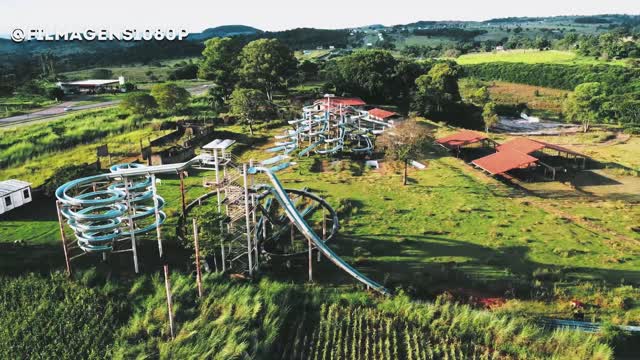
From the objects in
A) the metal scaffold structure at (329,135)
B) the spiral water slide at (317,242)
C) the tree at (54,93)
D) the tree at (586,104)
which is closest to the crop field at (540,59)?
the tree at (586,104)

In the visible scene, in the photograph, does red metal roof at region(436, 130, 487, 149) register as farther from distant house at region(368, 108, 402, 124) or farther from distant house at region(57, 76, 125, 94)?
distant house at region(57, 76, 125, 94)

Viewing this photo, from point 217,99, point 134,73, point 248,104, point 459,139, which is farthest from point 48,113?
point 459,139

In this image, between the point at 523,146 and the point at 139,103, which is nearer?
the point at 523,146

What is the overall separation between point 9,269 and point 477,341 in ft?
70.9

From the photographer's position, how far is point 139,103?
168 feet

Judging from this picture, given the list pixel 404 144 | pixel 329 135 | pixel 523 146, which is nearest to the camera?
pixel 404 144

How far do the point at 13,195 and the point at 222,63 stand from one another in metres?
40.6

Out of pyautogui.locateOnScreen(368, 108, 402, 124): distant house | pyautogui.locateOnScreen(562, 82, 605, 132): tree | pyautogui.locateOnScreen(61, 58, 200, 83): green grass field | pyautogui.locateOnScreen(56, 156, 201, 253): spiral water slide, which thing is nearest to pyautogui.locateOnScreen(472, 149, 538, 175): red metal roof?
pyautogui.locateOnScreen(368, 108, 402, 124): distant house

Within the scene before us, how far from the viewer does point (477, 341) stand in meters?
17.6

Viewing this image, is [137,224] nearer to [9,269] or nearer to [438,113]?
[9,269]

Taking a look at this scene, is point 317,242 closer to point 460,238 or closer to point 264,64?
point 460,238

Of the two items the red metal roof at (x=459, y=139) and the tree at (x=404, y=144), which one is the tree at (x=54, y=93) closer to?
the tree at (x=404, y=144)

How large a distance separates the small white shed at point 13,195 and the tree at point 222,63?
1437 inches

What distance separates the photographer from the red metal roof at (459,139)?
152 ft
